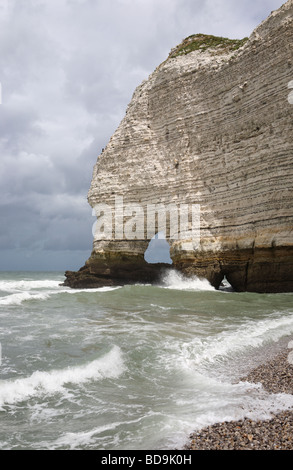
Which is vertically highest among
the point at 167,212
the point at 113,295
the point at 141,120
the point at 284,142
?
the point at 141,120

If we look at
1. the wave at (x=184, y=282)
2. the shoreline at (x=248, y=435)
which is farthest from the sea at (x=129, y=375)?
the wave at (x=184, y=282)

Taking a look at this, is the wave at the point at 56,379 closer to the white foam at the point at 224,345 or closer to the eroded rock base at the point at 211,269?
the white foam at the point at 224,345

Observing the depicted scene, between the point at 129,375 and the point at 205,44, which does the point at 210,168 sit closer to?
the point at 205,44

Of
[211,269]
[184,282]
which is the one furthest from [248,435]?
[184,282]

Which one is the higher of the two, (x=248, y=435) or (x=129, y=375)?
(x=248, y=435)

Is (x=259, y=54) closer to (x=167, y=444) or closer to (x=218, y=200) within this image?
(x=218, y=200)
